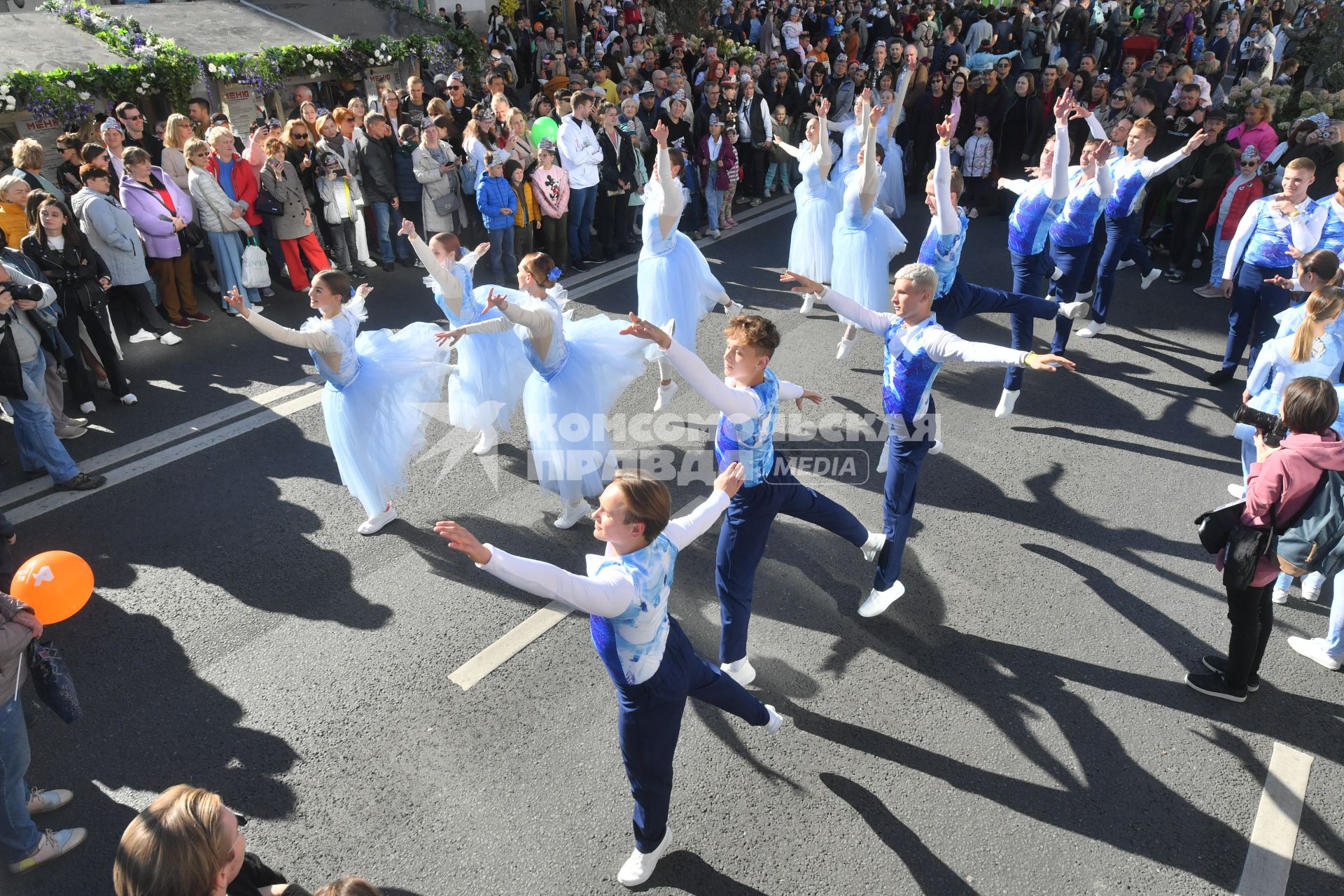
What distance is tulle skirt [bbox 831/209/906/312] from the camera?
330 inches

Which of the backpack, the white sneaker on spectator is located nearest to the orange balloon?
the white sneaker on spectator

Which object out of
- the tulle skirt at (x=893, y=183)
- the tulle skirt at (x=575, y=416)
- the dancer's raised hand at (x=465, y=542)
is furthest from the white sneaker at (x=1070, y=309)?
the dancer's raised hand at (x=465, y=542)

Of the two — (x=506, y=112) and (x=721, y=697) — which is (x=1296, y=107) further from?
(x=721, y=697)

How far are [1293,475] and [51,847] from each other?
5.72 meters

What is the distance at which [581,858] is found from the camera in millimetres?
3812

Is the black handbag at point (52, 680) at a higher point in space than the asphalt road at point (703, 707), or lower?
higher

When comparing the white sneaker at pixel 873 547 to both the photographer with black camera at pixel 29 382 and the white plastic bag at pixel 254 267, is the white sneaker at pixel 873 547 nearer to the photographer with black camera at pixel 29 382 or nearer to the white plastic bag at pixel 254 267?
the photographer with black camera at pixel 29 382

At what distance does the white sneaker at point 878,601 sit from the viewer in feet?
16.9

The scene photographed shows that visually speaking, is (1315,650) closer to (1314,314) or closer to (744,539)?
(1314,314)

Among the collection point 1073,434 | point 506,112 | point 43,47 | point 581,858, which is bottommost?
point 581,858

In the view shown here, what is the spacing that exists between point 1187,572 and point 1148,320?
4.91 m

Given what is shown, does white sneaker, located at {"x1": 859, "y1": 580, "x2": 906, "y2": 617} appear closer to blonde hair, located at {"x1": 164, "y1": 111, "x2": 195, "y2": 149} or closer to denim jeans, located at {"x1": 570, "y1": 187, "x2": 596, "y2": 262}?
denim jeans, located at {"x1": 570, "y1": 187, "x2": 596, "y2": 262}

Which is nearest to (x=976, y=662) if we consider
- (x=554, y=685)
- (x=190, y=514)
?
(x=554, y=685)

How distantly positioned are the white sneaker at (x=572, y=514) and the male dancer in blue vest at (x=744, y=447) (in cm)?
178
